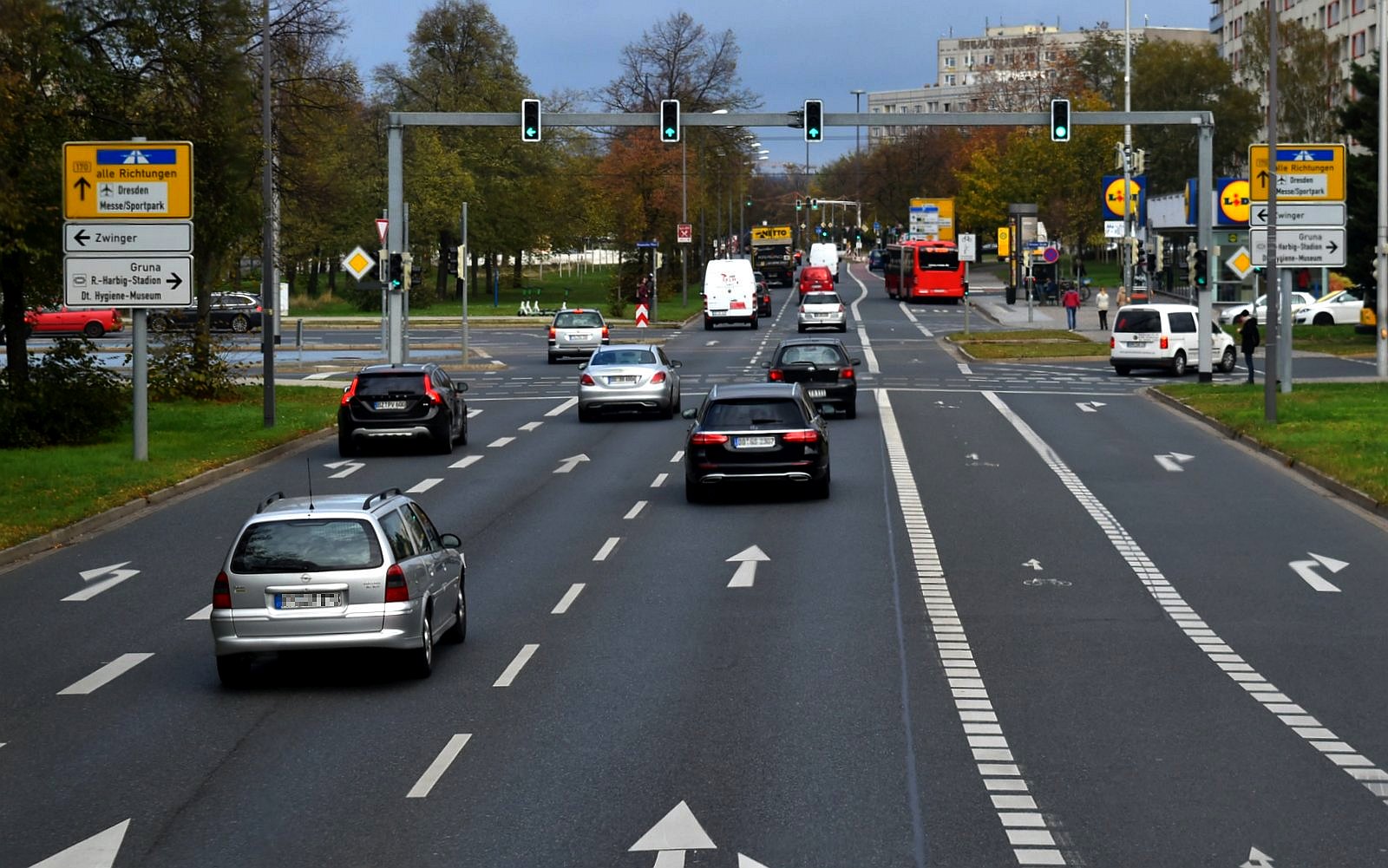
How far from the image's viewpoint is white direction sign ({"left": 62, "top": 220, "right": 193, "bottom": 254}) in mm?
29047

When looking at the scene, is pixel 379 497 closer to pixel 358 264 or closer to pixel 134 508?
pixel 134 508

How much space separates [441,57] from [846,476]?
86.5 meters

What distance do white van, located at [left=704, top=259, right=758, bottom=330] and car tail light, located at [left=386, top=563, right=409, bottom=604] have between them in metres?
68.0

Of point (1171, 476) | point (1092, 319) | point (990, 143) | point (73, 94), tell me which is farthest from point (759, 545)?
point (990, 143)

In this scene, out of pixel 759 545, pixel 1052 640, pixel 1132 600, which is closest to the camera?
pixel 1052 640

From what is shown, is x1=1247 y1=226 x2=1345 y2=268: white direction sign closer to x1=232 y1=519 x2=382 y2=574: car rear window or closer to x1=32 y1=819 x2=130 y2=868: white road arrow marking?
x1=232 y1=519 x2=382 y2=574: car rear window

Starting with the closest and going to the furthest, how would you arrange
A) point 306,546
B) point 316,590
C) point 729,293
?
point 316,590, point 306,546, point 729,293

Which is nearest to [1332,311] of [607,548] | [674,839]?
[607,548]

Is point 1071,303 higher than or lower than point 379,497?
higher

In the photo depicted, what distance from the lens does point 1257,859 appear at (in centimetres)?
873

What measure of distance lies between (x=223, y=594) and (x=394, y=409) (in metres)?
18.5

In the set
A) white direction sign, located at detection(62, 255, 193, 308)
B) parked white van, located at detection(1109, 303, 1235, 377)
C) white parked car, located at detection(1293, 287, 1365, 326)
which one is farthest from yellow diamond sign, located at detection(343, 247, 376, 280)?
white parked car, located at detection(1293, 287, 1365, 326)

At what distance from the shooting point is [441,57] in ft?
359

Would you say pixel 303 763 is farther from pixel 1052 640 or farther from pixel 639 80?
pixel 639 80
